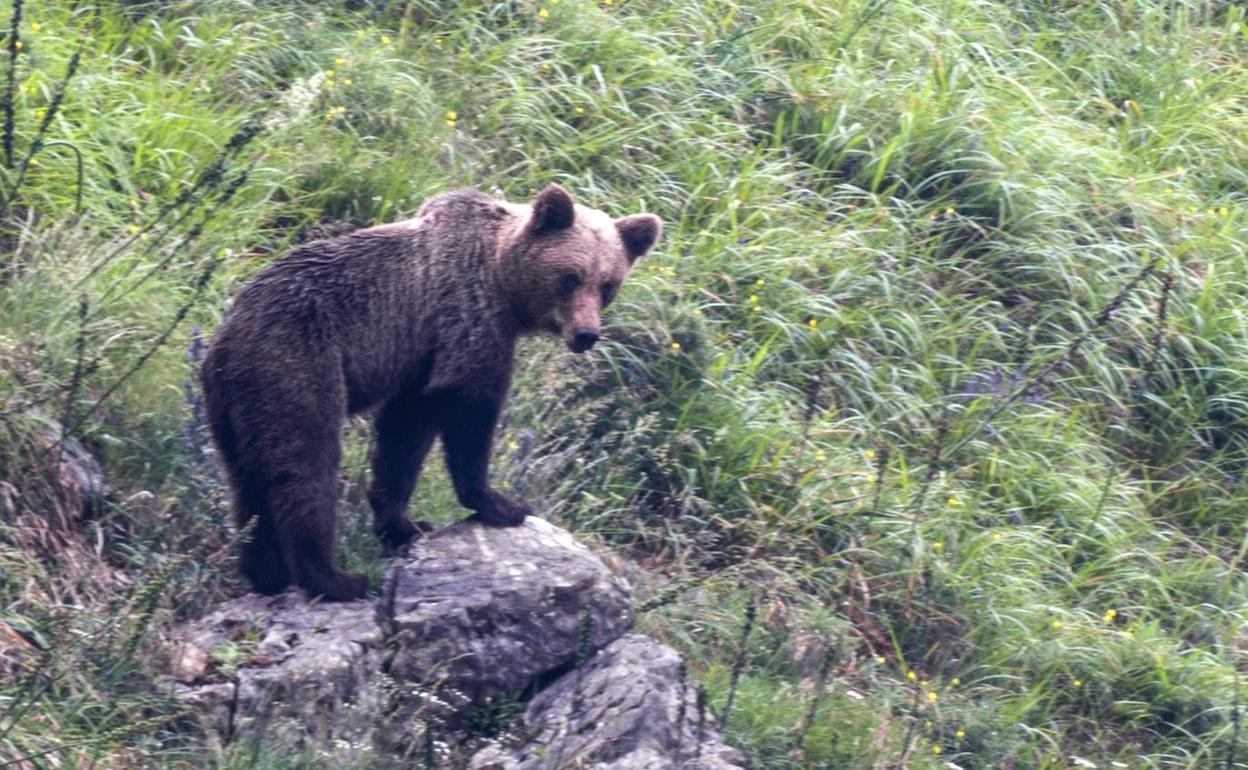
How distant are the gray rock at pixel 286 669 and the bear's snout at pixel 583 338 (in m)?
1.09

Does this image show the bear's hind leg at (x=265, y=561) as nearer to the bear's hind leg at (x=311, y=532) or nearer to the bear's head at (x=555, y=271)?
the bear's hind leg at (x=311, y=532)

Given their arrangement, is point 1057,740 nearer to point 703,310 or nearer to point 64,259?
point 703,310

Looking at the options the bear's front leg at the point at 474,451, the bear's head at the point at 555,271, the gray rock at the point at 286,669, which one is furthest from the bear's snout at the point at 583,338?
the gray rock at the point at 286,669

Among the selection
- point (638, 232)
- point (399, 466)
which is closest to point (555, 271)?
point (638, 232)

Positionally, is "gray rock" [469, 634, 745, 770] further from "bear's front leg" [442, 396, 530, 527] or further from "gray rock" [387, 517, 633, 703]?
"bear's front leg" [442, 396, 530, 527]

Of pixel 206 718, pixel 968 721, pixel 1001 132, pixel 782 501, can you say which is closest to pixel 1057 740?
pixel 968 721

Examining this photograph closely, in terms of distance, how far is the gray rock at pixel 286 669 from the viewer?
4.14 m

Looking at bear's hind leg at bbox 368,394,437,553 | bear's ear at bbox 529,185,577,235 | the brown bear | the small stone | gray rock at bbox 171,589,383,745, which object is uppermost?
bear's ear at bbox 529,185,577,235

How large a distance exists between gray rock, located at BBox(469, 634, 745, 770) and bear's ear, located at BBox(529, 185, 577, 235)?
4.63ft

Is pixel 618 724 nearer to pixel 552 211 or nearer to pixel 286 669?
pixel 286 669

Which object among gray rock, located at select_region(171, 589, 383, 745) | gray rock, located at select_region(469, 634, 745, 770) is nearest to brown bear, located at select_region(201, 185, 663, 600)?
gray rock, located at select_region(171, 589, 383, 745)

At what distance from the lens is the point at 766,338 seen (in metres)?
6.84

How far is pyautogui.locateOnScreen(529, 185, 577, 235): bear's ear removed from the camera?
5012 mm

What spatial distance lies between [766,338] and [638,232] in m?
1.58
